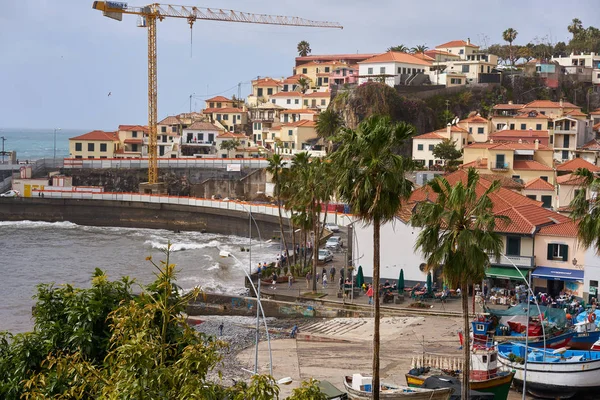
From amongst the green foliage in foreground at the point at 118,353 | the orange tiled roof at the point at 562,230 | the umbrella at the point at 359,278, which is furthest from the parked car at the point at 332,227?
the green foliage in foreground at the point at 118,353

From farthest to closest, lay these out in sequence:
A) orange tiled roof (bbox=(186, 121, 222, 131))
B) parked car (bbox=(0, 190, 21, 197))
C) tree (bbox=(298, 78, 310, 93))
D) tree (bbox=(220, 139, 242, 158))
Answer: tree (bbox=(298, 78, 310, 93)), orange tiled roof (bbox=(186, 121, 222, 131)), tree (bbox=(220, 139, 242, 158)), parked car (bbox=(0, 190, 21, 197))

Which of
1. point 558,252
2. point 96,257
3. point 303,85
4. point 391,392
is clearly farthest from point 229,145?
point 391,392

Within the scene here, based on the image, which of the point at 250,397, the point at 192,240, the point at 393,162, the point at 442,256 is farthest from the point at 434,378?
the point at 192,240

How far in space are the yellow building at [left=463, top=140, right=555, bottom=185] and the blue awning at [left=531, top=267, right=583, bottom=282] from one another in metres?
27.4

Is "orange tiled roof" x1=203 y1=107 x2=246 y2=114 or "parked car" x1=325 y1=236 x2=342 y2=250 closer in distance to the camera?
"parked car" x1=325 y1=236 x2=342 y2=250

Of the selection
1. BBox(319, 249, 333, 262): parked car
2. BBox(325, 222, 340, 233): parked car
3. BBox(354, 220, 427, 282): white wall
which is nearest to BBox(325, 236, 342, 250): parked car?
BBox(319, 249, 333, 262): parked car

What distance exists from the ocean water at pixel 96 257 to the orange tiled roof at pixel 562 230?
2006cm

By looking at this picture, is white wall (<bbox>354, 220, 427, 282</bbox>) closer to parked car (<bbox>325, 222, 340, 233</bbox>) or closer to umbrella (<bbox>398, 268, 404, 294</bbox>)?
umbrella (<bbox>398, 268, 404, 294</bbox>)

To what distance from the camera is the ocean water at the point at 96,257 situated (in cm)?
6369

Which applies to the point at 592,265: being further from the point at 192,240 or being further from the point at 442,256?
the point at 192,240

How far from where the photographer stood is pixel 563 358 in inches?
1394

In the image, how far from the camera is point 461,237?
96.1ft

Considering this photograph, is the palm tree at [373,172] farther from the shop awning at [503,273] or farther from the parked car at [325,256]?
the parked car at [325,256]

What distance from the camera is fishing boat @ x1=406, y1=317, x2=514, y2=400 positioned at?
3303 centimetres
